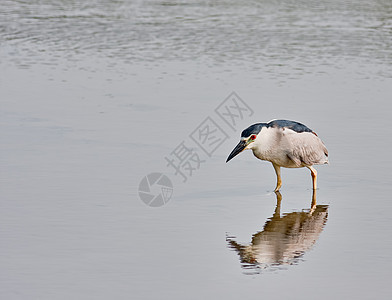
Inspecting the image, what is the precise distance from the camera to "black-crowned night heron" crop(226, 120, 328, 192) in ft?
35.4

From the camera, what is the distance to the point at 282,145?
35.9 ft

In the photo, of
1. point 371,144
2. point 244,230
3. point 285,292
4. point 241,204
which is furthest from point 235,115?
point 285,292

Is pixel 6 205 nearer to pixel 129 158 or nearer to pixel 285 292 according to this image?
pixel 129 158

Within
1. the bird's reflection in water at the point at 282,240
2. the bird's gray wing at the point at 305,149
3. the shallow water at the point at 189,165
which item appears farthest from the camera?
the bird's gray wing at the point at 305,149

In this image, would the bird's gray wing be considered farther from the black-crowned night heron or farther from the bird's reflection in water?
the bird's reflection in water

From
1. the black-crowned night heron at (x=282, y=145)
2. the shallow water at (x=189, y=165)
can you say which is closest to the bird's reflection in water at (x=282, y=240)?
the shallow water at (x=189, y=165)

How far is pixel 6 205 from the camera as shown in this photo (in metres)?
9.91

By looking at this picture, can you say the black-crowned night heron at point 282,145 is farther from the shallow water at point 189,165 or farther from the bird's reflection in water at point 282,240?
the bird's reflection in water at point 282,240

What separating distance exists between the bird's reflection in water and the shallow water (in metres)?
0.03

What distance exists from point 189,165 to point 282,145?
4.92 feet

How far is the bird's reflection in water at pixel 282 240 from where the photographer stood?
8508 millimetres

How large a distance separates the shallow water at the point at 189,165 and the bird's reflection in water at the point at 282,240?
3 centimetres

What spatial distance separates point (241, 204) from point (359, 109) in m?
5.34

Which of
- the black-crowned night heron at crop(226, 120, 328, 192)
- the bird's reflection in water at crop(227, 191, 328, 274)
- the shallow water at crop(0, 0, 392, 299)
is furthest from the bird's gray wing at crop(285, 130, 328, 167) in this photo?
the bird's reflection in water at crop(227, 191, 328, 274)
